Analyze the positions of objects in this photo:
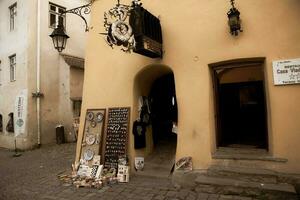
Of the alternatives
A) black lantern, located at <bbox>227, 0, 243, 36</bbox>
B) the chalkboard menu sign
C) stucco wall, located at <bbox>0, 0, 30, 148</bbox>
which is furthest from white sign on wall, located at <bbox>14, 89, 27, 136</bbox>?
black lantern, located at <bbox>227, 0, 243, 36</bbox>

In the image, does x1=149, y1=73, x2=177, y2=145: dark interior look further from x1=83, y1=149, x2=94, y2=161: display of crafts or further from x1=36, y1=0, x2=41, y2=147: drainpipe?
x1=36, y1=0, x2=41, y2=147: drainpipe

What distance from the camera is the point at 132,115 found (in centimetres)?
705

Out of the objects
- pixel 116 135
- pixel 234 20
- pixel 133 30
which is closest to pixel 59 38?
pixel 133 30

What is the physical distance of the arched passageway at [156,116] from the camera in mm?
7047

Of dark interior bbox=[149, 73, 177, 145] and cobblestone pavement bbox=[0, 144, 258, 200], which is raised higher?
dark interior bbox=[149, 73, 177, 145]

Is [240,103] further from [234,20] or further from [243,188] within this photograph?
[243,188]

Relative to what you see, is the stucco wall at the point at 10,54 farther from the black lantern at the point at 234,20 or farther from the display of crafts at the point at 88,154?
the black lantern at the point at 234,20

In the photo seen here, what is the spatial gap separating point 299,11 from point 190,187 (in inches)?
155

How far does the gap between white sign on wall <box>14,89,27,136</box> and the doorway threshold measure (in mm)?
10338

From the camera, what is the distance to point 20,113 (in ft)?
44.9

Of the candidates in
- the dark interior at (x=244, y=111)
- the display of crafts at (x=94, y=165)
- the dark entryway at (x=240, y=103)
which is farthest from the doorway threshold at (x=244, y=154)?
the display of crafts at (x=94, y=165)

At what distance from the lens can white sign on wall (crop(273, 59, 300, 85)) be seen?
527cm

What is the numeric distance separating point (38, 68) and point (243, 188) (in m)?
11.5

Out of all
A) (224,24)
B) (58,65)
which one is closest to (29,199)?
(224,24)
